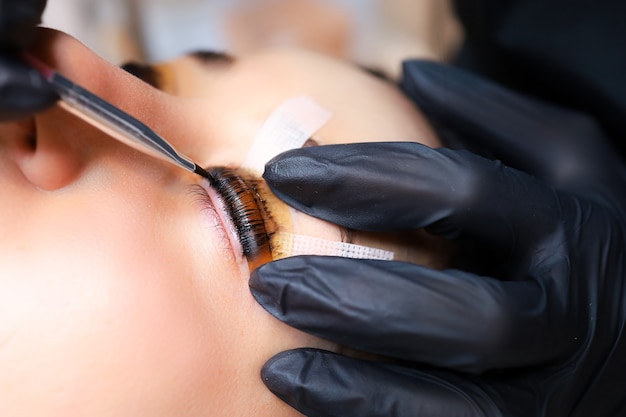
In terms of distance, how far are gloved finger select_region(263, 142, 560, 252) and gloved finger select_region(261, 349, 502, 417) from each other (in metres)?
0.24

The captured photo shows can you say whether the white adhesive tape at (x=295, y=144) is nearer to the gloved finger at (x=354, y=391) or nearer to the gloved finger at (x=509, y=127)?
the gloved finger at (x=354, y=391)

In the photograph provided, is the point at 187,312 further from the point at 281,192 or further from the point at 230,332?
the point at 281,192

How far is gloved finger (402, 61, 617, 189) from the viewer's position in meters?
1.35

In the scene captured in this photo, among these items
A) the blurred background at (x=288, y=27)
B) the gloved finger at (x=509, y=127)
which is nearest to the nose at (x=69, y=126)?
the gloved finger at (x=509, y=127)

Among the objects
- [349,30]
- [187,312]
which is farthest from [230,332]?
[349,30]

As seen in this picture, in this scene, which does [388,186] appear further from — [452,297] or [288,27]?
[288,27]

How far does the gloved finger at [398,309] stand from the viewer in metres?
0.92

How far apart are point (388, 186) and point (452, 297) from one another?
215 millimetres

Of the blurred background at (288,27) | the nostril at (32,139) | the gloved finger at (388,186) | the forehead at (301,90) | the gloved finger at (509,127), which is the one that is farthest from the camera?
the blurred background at (288,27)

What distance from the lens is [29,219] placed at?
811 mm

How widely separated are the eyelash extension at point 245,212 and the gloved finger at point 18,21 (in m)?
0.35

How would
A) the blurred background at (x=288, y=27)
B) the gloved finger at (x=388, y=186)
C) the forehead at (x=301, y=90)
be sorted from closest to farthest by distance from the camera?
the gloved finger at (x=388, y=186) < the forehead at (x=301, y=90) < the blurred background at (x=288, y=27)

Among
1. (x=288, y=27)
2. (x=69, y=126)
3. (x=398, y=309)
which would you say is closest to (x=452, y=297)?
(x=398, y=309)

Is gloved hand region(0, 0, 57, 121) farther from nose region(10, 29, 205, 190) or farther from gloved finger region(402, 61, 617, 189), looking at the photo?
gloved finger region(402, 61, 617, 189)
